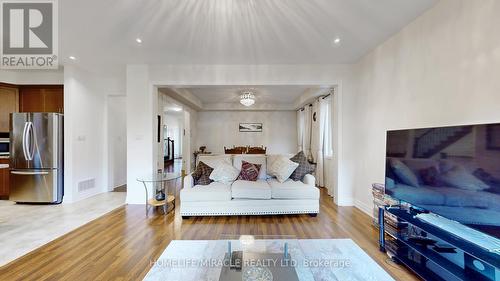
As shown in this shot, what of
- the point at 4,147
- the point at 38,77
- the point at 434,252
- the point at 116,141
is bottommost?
the point at 434,252

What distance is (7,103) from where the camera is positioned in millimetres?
4590

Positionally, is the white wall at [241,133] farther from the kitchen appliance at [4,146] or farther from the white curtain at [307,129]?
the kitchen appliance at [4,146]

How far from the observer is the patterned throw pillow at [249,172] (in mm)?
4043

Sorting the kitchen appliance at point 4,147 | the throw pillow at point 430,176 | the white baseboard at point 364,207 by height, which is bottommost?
the white baseboard at point 364,207

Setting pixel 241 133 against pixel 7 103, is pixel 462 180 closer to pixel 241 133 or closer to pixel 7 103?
pixel 241 133

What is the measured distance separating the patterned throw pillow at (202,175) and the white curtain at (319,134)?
10.3 feet

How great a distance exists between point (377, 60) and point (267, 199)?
2861 millimetres

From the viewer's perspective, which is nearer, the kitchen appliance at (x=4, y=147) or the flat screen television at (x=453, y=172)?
the flat screen television at (x=453, y=172)

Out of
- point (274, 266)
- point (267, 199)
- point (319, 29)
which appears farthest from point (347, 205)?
point (319, 29)

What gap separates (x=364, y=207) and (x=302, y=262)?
2432 millimetres

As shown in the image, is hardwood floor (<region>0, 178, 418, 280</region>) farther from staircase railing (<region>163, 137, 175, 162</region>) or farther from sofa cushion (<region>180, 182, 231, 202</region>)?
staircase railing (<region>163, 137, 175, 162</region>)

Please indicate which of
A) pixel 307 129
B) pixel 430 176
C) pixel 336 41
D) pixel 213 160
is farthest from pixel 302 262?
pixel 307 129

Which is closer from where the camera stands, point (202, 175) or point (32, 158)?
point (202, 175)

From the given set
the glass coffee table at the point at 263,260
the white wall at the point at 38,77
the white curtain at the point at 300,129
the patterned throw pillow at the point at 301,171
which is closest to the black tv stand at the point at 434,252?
the glass coffee table at the point at 263,260
